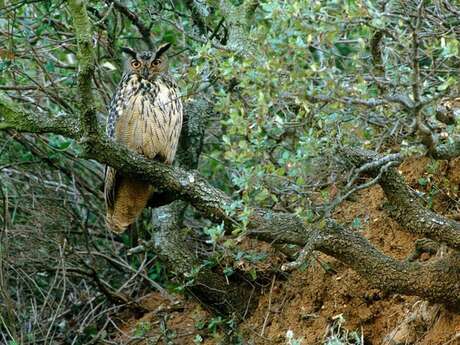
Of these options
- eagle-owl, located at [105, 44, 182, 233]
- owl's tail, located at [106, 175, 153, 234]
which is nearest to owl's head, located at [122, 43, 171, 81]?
eagle-owl, located at [105, 44, 182, 233]

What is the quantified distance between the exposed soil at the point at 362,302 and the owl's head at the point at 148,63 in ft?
3.55

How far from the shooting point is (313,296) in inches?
189

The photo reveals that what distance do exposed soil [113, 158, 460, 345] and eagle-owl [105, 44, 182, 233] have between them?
0.69 metres

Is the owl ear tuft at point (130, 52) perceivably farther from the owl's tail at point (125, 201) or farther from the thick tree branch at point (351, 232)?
the thick tree branch at point (351, 232)

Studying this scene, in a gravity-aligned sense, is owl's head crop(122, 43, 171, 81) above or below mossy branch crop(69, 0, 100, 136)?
below

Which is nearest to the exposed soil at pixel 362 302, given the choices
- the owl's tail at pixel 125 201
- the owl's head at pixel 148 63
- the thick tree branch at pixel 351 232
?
the thick tree branch at pixel 351 232

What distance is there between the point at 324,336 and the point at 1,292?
2116mm

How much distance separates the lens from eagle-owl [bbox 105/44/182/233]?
5168mm

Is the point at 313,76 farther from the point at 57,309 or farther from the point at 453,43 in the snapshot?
the point at 57,309

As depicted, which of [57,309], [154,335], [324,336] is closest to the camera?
[324,336]

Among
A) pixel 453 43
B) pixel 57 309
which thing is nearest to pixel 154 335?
pixel 57 309

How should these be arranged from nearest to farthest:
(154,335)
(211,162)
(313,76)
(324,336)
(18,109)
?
(313,76), (18,109), (324,336), (154,335), (211,162)

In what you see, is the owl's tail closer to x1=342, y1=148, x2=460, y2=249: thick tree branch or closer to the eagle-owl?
the eagle-owl

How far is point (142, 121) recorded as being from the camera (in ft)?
17.1
